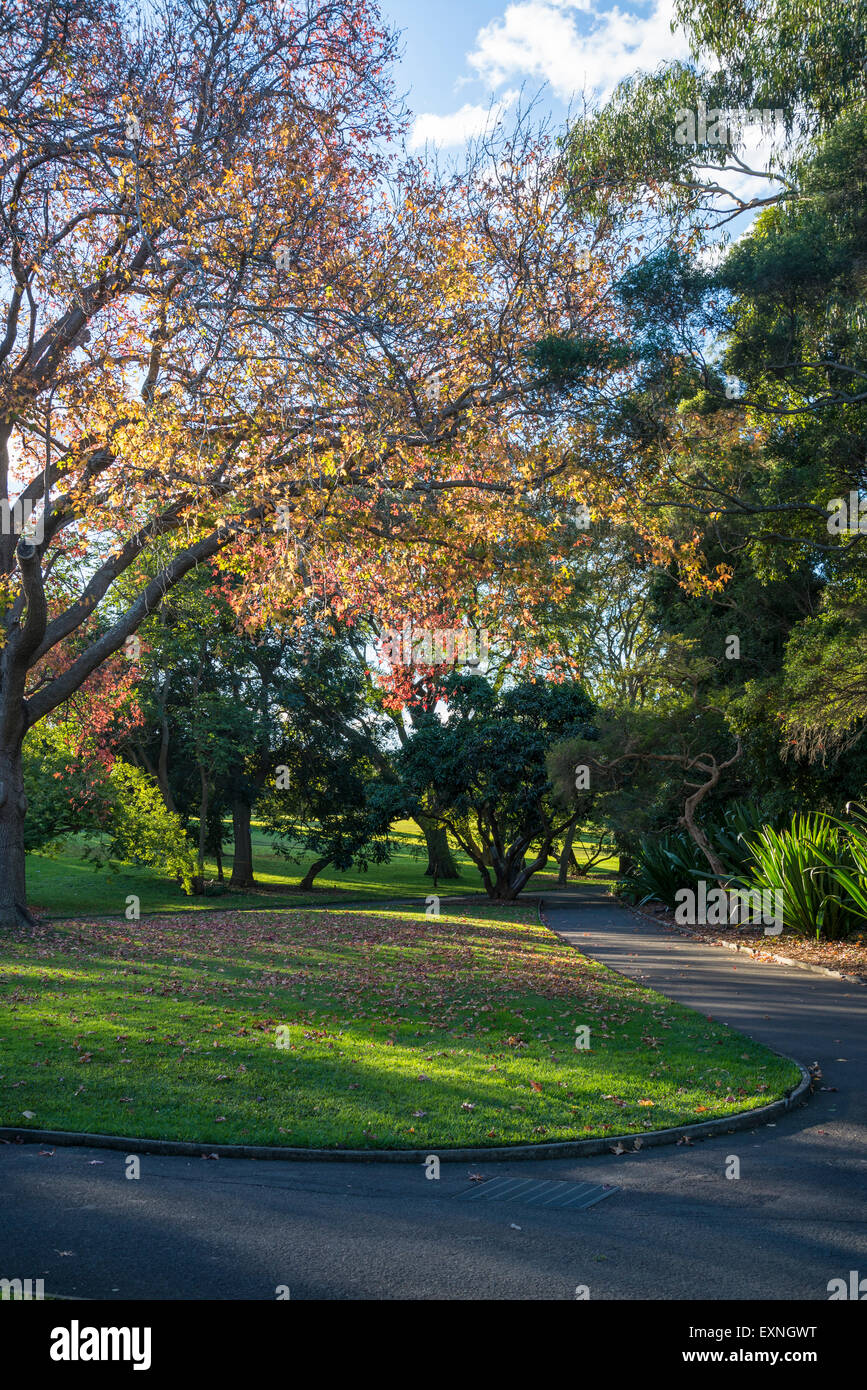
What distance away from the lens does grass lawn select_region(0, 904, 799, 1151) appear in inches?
299

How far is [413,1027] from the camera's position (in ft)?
35.7

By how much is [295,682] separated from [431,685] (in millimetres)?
6608

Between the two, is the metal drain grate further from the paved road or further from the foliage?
the foliage

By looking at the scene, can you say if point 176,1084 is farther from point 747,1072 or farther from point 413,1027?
point 747,1072

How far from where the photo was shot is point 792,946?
1767 cm

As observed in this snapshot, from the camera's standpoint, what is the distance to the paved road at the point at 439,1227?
4934 millimetres

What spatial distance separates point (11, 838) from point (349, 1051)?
424 inches

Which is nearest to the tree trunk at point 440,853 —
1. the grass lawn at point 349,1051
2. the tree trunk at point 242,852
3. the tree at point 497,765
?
the tree trunk at point 242,852

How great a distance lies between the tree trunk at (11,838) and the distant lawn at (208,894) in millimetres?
7225

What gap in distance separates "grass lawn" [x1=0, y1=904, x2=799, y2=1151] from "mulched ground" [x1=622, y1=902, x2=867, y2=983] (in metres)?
3.54

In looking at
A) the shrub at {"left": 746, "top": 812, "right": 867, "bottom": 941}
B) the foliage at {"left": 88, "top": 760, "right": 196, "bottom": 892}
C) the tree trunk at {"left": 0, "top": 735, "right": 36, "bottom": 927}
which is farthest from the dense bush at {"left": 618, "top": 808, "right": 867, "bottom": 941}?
the foliage at {"left": 88, "top": 760, "right": 196, "bottom": 892}

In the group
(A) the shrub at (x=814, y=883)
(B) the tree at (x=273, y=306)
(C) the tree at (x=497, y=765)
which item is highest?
(B) the tree at (x=273, y=306)

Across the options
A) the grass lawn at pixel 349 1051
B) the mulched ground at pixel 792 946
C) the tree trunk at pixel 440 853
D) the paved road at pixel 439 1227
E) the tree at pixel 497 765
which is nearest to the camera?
the paved road at pixel 439 1227

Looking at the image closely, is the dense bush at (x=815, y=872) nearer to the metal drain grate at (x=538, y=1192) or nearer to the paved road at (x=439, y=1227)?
the paved road at (x=439, y=1227)
